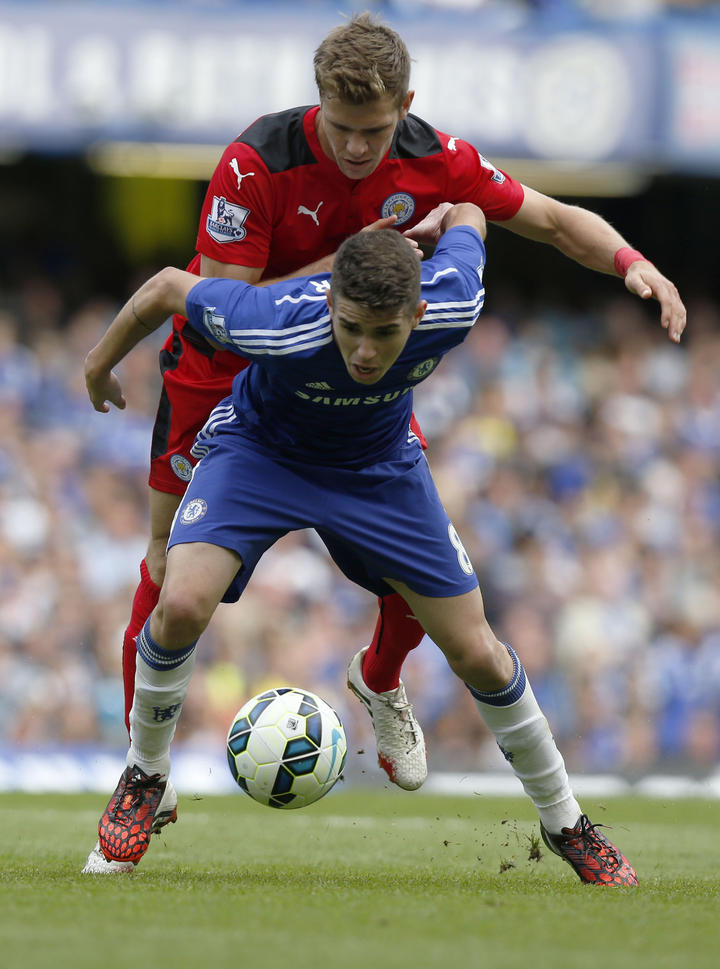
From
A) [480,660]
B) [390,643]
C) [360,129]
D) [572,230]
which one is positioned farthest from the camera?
[390,643]

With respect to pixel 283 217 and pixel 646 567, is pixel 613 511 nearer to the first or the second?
pixel 646 567

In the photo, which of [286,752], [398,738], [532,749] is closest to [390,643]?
[398,738]

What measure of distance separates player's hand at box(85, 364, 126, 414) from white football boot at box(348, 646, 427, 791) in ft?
5.24

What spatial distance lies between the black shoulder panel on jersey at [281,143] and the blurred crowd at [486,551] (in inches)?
244

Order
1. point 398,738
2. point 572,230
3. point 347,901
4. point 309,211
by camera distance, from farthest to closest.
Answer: point 398,738 → point 572,230 → point 309,211 → point 347,901

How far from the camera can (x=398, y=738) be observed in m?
5.74

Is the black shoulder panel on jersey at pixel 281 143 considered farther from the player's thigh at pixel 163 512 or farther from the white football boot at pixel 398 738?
the white football boot at pixel 398 738

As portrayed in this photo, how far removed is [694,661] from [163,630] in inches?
301

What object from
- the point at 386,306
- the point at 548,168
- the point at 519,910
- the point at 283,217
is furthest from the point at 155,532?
the point at 548,168

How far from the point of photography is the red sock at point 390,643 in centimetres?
553

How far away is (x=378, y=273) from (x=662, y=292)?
3.64 feet

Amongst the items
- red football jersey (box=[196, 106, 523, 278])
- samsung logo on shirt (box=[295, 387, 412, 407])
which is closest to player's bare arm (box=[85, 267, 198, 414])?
red football jersey (box=[196, 106, 523, 278])

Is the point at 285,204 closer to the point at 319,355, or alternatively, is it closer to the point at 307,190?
the point at 307,190

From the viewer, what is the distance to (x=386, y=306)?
414 centimetres
